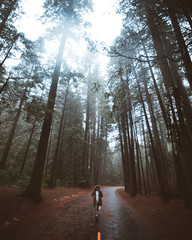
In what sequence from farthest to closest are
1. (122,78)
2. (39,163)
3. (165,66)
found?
1. (39,163)
2. (122,78)
3. (165,66)

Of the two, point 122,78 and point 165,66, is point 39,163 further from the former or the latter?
point 165,66

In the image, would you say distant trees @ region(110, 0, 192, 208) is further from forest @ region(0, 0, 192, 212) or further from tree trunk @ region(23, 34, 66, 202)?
tree trunk @ region(23, 34, 66, 202)

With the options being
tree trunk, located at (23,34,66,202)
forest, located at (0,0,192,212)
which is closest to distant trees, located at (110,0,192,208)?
forest, located at (0,0,192,212)

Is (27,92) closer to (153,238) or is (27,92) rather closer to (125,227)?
(125,227)

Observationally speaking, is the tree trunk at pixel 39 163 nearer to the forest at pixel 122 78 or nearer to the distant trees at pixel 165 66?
the forest at pixel 122 78

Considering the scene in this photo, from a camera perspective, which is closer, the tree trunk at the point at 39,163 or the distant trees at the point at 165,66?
the distant trees at the point at 165,66

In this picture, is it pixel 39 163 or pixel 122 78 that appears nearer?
pixel 122 78

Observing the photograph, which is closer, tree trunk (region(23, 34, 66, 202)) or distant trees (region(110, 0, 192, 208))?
distant trees (region(110, 0, 192, 208))

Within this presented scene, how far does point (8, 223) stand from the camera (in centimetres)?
442

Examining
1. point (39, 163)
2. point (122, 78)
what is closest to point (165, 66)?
point (122, 78)

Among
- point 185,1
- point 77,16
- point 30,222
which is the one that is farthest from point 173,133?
point 77,16

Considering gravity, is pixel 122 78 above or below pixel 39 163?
above

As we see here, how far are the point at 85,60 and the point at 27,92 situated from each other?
65.2ft

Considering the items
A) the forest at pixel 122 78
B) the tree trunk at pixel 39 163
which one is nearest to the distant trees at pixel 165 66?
the forest at pixel 122 78
